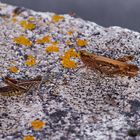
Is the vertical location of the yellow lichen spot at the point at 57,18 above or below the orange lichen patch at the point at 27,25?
above

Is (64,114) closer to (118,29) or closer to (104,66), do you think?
(104,66)

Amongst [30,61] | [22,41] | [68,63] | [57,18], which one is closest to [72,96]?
[68,63]

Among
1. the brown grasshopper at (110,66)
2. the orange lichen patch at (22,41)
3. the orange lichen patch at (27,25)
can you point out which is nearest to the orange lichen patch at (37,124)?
the brown grasshopper at (110,66)

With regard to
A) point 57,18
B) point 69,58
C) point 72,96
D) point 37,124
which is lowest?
point 37,124

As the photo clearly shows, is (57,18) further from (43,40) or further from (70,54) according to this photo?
(70,54)

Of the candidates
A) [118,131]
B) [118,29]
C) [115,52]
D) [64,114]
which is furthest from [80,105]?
[118,29]

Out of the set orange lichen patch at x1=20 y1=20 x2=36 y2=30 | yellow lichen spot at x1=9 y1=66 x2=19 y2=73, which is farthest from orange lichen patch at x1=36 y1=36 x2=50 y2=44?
yellow lichen spot at x1=9 y1=66 x2=19 y2=73

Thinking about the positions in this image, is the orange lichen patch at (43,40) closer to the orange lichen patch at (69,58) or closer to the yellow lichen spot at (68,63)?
the orange lichen patch at (69,58)
